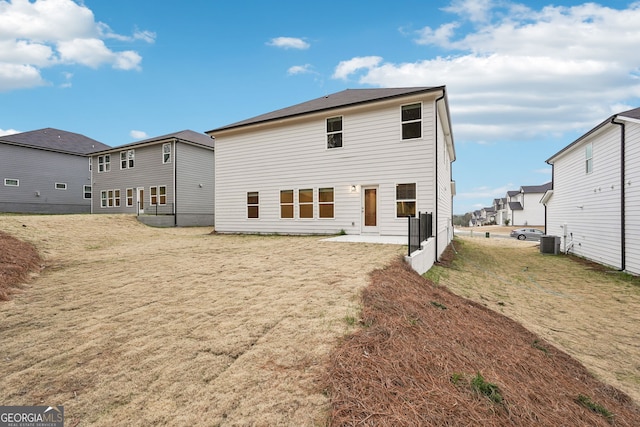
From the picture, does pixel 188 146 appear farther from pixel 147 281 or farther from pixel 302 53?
pixel 147 281

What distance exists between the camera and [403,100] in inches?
480

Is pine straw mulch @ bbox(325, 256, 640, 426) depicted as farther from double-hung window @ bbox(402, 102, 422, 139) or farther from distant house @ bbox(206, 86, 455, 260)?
double-hung window @ bbox(402, 102, 422, 139)

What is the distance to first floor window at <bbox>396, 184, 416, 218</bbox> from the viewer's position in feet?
39.5

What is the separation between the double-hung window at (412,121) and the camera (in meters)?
12.0

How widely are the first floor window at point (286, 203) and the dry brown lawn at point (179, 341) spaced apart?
776 cm

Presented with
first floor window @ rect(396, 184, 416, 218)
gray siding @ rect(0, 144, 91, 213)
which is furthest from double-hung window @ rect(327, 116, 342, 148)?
gray siding @ rect(0, 144, 91, 213)

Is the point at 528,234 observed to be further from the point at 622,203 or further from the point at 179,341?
the point at 179,341

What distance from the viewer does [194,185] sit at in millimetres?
23484

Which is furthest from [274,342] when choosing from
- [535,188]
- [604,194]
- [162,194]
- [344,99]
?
[535,188]

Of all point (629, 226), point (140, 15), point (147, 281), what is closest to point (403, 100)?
point (629, 226)

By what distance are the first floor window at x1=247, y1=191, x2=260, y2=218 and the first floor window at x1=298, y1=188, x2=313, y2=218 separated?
2.58 metres

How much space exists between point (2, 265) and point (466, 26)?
19.5 m

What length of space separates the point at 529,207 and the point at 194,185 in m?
52.7

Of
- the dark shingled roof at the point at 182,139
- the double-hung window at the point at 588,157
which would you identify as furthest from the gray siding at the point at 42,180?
the double-hung window at the point at 588,157
